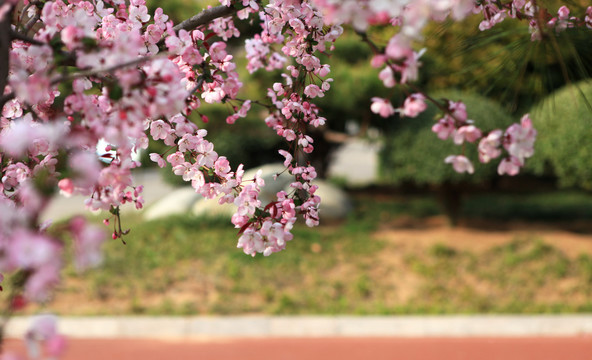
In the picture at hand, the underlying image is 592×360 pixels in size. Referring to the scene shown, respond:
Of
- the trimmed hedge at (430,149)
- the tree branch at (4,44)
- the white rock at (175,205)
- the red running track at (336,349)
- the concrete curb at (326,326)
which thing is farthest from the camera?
the white rock at (175,205)

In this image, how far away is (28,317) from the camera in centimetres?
595

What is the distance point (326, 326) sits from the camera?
5.58 meters

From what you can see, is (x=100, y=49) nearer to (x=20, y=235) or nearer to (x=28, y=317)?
(x=20, y=235)

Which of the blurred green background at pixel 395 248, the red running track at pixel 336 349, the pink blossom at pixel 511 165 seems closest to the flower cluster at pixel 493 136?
the pink blossom at pixel 511 165

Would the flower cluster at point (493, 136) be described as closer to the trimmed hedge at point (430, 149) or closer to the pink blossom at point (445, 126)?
the pink blossom at point (445, 126)

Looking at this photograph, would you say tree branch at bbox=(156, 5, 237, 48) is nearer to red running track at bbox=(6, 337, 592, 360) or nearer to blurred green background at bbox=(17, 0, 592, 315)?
blurred green background at bbox=(17, 0, 592, 315)

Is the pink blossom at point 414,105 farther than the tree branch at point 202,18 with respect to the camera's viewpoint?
No

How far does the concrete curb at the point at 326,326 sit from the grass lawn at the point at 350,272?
20 centimetres

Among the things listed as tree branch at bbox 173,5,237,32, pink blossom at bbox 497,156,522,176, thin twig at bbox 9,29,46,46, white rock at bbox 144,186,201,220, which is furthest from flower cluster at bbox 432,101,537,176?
white rock at bbox 144,186,201,220

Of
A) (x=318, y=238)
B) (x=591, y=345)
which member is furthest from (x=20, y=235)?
(x=318, y=238)

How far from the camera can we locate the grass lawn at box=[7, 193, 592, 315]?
6.01 m

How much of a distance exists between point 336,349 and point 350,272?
1.63m

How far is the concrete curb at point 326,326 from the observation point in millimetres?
5480

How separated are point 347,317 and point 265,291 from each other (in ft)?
3.10
